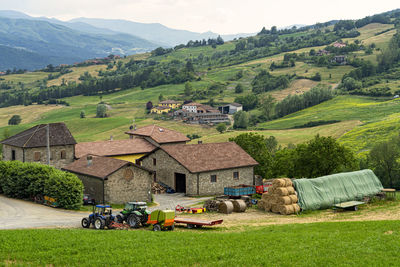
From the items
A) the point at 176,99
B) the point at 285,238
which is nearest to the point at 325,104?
the point at 176,99

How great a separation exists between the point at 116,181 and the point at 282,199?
17559 mm

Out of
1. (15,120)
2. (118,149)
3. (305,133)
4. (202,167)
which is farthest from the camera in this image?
(15,120)

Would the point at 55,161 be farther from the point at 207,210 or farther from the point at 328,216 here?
the point at 328,216

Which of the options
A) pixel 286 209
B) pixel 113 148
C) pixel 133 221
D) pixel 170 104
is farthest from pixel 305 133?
pixel 133 221

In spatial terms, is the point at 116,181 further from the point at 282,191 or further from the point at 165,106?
the point at 165,106

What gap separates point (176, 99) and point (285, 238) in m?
176

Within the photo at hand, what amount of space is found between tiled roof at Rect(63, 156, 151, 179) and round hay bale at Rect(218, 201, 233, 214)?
425 inches

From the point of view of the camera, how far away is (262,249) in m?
19.9

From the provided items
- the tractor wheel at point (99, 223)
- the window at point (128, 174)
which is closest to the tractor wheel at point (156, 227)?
the tractor wheel at point (99, 223)

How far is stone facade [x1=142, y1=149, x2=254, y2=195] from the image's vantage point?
5203cm

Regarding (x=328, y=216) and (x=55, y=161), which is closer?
(x=328, y=216)

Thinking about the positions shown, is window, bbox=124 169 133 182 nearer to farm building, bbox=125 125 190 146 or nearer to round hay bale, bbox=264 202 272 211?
round hay bale, bbox=264 202 272 211

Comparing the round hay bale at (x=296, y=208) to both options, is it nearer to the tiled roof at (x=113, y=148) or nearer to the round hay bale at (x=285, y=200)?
the round hay bale at (x=285, y=200)

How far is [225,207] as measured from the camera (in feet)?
130
